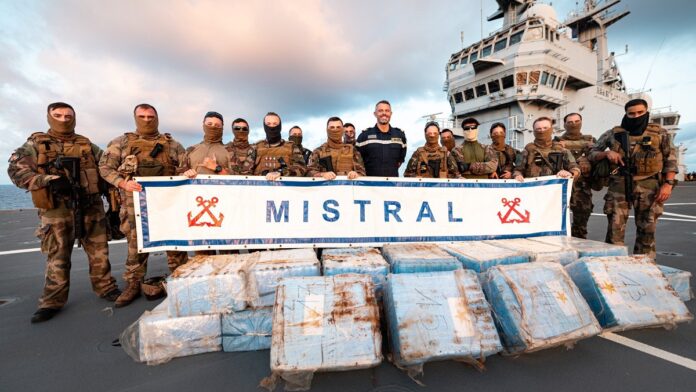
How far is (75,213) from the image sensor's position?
298 centimetres

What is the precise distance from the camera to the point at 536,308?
6.28ft

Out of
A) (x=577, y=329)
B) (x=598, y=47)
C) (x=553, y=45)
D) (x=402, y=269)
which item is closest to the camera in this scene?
(x=577, y=329)

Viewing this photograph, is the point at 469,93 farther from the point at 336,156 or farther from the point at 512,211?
the point at 336,156

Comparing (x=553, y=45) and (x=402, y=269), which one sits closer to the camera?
(x=402, y=269)

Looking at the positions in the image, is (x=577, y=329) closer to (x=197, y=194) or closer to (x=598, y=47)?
(x=197, y=194)

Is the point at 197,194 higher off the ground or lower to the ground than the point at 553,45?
lower

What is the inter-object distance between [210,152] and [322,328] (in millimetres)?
2851

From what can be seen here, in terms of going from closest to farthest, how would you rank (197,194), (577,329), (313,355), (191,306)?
(313,355) < (577,329) < (191,306) < (197,194)

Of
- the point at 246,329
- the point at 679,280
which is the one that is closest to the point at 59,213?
the point at 246,329

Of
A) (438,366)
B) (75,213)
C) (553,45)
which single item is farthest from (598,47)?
(75,213)

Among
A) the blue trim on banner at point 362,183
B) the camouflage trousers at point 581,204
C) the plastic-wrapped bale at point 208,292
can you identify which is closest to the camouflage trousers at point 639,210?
the camouflage trousers at point 581,204

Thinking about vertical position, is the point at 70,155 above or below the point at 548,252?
above

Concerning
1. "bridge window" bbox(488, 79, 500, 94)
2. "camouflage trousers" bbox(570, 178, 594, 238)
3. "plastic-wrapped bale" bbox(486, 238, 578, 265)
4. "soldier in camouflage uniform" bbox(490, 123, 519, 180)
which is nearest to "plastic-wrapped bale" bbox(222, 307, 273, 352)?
"plastic-wrapped bale" bbox(486, 238, 578, 265)

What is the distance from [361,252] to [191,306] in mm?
1510
